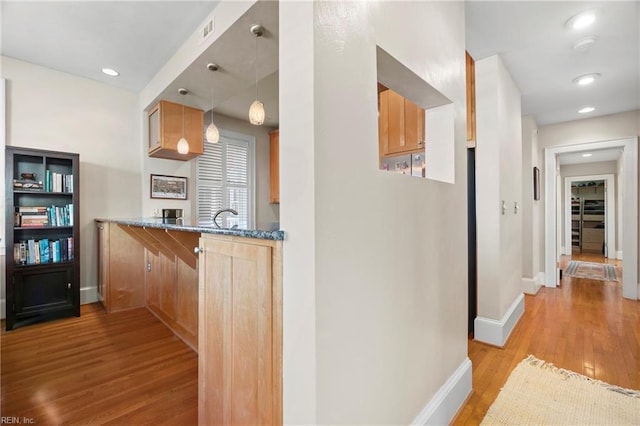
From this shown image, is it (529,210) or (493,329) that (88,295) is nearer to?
(493,329)

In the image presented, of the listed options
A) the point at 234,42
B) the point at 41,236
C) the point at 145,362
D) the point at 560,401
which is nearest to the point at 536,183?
the point at 560,401

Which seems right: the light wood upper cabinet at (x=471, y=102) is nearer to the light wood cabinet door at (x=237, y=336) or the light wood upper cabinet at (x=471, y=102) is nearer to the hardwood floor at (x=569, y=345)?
the hardwood floor at (x=569, y=345)

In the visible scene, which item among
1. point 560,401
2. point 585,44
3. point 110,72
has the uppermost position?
point 110,72

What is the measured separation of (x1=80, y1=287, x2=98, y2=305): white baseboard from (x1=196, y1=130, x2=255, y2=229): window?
1.50 meters

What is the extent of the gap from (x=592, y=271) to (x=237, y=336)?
7084 mm

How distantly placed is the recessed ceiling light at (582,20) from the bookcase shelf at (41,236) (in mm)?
4591

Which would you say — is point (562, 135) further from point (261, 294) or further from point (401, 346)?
point (261, 294)

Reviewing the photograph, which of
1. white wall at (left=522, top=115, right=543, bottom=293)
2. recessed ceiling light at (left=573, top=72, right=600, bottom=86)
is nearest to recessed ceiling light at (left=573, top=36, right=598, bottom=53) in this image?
recessed ceiling light at (left=573, top=72, right=600, bottom=86)

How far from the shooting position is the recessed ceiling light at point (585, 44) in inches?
90.2

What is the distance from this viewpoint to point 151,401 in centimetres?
165

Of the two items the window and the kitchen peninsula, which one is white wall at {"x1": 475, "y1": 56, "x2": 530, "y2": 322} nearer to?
the kitchen peninsula

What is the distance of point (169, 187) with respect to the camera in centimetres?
373

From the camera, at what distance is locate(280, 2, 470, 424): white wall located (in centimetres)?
89

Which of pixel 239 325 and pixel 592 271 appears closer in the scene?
pixel 239 325
